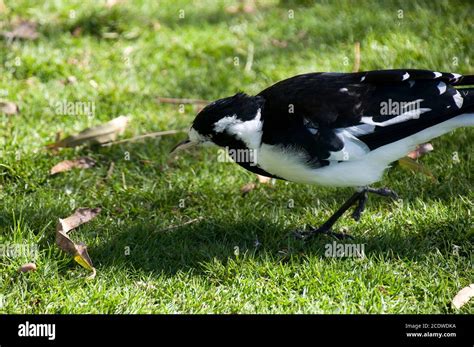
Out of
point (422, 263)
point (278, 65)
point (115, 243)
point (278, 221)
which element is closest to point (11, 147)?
point (115, 243)

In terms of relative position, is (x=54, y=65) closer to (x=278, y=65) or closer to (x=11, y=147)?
(x=11, y=147)

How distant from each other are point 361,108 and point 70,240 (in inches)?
68.6

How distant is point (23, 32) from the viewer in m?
6.49

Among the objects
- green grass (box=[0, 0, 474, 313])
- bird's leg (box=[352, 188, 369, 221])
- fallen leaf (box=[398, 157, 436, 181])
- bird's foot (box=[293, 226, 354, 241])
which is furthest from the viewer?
fallen leaf (box=[398, 157, 436, 181])

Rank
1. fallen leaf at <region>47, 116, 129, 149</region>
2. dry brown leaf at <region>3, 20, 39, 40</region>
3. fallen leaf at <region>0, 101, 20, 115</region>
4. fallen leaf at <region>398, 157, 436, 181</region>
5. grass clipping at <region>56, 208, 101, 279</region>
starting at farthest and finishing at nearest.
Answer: dry brown leaf at <region>3, 20, 39, 40</region>
fallen leaf at <region>0, 101, 20, 115</region>
fallen leaf at <region>47, 116, 129, 149</region>
fallen leaf at <region>398, 157, 436, 181</region>
grass clipping at <region>56, 208, 101, 279</region>

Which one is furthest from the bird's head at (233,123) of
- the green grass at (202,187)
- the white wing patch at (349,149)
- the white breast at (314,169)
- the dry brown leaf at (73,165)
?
the dry brown leaf at (73,165)

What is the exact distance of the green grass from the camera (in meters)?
3.72

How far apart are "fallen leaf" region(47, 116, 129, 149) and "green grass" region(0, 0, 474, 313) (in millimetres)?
72

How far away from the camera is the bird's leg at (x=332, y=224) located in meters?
4.14

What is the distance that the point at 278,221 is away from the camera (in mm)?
4301

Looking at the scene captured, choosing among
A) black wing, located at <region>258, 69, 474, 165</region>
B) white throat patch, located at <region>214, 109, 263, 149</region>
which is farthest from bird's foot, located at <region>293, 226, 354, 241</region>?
white throat patch, located at <region>214, 109, 263, 149</region>

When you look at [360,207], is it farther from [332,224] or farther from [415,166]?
[415,166]

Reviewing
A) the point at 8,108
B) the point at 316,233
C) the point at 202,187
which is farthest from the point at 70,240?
the point at 8,108

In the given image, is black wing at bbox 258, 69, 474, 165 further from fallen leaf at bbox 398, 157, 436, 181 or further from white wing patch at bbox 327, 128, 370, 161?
fallen leaf at bbox 398, 157, 436, 181
